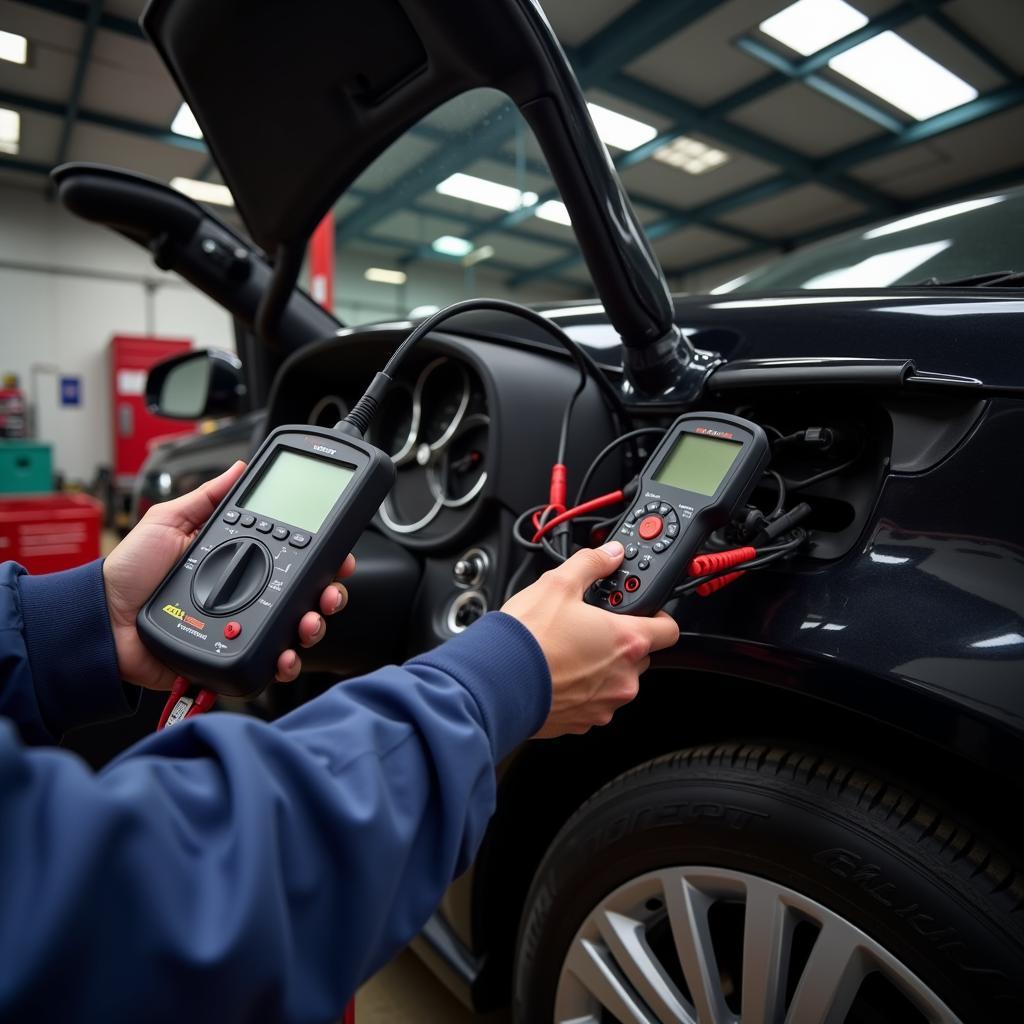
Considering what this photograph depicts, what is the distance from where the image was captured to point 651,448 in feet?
2.73

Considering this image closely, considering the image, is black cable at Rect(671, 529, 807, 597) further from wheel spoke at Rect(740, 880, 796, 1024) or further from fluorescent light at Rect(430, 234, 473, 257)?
fluorescent light at Rect(430, 234, 473, 257)

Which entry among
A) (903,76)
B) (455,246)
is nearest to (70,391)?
(455,246)

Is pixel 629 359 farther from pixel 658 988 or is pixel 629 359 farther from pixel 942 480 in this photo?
pixel 658 988

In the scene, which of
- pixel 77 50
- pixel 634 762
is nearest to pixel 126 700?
pixel 634 762

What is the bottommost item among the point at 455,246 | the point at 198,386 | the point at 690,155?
the point at 198,386

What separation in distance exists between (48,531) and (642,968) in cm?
225

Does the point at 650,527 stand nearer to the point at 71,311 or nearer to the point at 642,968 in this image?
the point at 642,968

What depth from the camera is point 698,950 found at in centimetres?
61

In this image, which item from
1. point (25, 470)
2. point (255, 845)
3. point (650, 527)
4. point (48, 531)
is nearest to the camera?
point (255, 845)

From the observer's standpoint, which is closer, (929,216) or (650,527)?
(650,527)

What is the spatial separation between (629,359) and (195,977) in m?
0.67

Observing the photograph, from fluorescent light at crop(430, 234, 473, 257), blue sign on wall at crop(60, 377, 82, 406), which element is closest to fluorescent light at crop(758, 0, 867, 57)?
fluorescent light at crop(430, 234, 473, 257)

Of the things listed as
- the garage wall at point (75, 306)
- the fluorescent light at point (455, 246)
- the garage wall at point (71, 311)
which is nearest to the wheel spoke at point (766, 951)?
the fluorescent light at point (455, 246)

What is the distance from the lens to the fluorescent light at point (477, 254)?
12.0 feet
